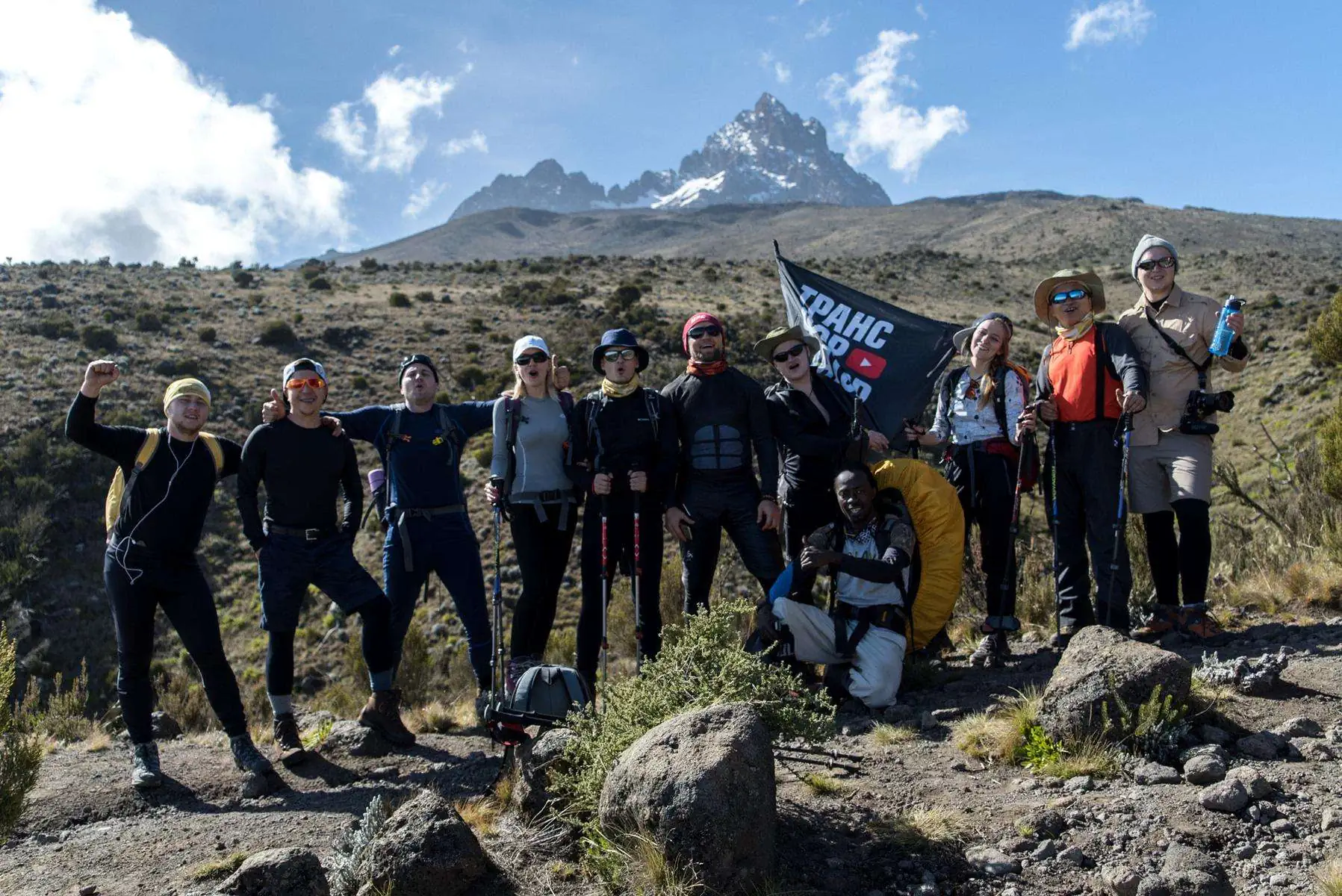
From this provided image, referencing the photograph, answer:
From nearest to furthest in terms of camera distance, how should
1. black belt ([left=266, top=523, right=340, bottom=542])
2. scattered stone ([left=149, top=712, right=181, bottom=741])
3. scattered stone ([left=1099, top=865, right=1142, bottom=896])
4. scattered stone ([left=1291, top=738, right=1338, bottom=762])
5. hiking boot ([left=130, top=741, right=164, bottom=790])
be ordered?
scattered stone ([left=1099, top=865, right=1142, bottom=896])
scattered stone ([left=1291, top=738, right=1338, bottom=762])
hiking boot ([left=130, top=741, right=164, bottom=790])
black belt ([left=266, top=523, right=340, bottom=542])
scattered stone ([left=149, top=712, right=181, bottom=741])

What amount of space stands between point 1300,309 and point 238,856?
106ft

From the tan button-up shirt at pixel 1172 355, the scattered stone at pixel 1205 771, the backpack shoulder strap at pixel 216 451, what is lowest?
the scattered stone at pixel 1205 771

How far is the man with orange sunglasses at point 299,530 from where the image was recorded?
5.25m

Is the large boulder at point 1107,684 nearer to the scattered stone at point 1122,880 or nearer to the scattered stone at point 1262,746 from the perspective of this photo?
the scattered stone at point 1262,746

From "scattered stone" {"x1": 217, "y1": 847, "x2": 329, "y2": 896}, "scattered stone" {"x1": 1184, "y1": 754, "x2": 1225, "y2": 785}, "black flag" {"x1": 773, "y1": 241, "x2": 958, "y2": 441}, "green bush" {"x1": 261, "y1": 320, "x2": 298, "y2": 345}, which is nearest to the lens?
"scattered stone" {"x1": 217, "y1": 847, "x2": 329, "y2": 896}

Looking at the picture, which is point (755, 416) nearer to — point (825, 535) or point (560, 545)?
point (825, 535)

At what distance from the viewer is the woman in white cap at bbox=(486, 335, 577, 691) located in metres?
5.45

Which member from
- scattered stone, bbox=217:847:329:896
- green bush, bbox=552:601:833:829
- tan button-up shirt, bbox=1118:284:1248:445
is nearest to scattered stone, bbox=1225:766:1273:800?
green bush, bbox=552:601:833:829

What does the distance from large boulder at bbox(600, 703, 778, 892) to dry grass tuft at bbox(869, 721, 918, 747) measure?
1.48 meters

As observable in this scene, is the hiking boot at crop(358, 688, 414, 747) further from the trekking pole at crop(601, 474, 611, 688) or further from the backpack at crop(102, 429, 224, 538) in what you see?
the backpack at crop(102, 429, 224, 538)

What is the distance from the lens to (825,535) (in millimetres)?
5133

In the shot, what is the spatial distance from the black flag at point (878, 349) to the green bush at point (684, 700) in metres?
2.90

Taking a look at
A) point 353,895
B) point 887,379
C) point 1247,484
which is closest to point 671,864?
point 353,895

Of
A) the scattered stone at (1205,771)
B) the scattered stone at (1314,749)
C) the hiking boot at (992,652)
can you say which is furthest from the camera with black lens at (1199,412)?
the scattered stone at (1205,771)
